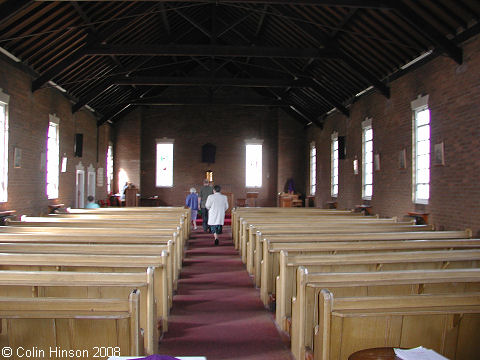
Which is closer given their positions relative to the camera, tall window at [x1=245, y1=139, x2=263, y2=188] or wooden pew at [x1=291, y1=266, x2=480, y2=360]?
wooden pew at [x1=291, y1=266, x2=480, y2=360]

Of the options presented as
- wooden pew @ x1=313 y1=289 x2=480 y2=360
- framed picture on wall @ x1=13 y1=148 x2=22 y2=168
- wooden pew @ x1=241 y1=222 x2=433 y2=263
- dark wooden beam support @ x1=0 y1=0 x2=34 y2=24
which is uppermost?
dark wooden beam support @ x1=0 y1=0 x2=34 y2=24

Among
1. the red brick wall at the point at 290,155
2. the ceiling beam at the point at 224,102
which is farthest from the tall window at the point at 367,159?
the red brick wall at the point at 290,155

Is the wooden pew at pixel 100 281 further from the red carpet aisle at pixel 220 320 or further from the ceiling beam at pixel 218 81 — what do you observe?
the ceiling beam at pixel 218 81

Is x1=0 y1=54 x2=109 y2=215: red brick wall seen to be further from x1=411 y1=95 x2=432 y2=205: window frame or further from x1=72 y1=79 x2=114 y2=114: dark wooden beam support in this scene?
x1=411 y1=95 x2=432 y2=205: window frame

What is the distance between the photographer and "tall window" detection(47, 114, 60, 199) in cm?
1245

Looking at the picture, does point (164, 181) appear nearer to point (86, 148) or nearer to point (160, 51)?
point (86, 148)

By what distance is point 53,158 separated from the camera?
501 inches

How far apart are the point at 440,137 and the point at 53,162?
992 centimetres

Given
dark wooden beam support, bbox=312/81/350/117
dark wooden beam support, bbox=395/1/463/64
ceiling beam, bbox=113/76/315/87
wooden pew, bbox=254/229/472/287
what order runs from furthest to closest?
ceiling beam, bbox=113/76/315/87
dark wooden beam support, bbox=312/81/350/117
dark wooden beam support, bbox=395/1/463/64
wooden pew, bbox=254/229/472/287

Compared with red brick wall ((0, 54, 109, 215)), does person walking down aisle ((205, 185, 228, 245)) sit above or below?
below

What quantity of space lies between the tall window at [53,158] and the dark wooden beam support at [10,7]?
4.97 m

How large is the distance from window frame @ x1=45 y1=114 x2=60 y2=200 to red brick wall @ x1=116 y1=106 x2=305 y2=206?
24.9ft

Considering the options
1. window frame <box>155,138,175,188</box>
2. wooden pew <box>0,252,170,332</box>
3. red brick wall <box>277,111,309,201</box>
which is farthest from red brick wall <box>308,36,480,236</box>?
window frame <box>155,138,175,188</box>

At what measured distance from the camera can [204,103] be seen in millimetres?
18359
